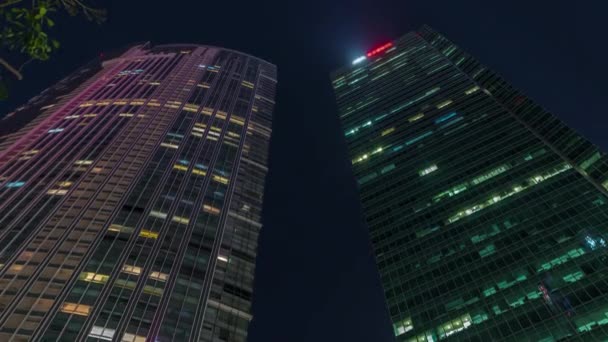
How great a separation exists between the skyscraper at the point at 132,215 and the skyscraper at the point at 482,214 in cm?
2641

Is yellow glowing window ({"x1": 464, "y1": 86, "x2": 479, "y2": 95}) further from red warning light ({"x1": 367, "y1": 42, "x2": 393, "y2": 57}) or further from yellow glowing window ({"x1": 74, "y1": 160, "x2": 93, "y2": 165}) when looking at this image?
yellow glowing window ({"x1": 74, "y1": 160, "x2": 93, "y2": 165})

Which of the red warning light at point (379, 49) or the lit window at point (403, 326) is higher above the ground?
the red warning light at point (379, 49)

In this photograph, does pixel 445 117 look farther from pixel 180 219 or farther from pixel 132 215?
pixel 132 215

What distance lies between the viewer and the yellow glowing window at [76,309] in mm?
54562

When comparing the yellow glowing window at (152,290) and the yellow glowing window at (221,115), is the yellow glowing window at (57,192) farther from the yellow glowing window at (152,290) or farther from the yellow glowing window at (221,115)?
the yellow glowing window at (221,115)

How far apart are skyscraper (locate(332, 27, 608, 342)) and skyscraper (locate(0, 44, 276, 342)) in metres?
26.4

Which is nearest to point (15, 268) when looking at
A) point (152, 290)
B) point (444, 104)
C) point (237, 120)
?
point (152, 290)

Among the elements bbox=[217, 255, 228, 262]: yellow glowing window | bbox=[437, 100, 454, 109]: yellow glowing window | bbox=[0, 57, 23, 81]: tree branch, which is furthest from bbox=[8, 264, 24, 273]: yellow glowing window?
bbox=[437, 100, 454, 109]: yellow glowing window

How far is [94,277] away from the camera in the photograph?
60.6m

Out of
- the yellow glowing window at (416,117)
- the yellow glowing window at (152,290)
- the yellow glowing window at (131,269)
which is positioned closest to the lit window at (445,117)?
→ the yellow glowing window at (416,117)

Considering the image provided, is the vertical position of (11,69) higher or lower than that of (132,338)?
lower

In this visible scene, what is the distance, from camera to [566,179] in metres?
74.3

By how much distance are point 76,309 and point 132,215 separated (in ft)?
70.8

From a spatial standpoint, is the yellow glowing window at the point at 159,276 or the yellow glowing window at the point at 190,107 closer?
the yellow glowing window at the point at 159,276
